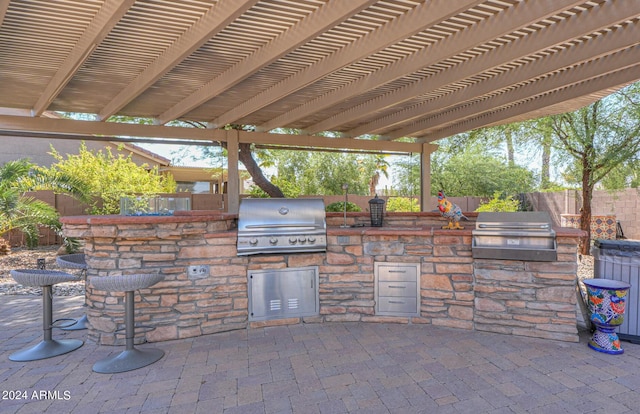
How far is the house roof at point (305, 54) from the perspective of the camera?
10.0 ft

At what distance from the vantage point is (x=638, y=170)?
21.3 ft

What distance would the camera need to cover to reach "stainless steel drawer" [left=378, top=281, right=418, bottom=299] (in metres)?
3.55

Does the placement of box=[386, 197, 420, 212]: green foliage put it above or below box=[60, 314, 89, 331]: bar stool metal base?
above

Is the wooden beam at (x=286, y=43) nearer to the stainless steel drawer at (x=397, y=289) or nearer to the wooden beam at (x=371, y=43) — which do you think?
the wooden beam at (x=371, y=43)

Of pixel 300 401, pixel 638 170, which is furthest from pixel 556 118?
pixel 300 401

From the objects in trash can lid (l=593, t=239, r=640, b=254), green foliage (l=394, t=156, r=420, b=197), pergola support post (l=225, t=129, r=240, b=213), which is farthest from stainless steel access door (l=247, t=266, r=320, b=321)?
green foliage (l=394, t=156, r=420, b=197)

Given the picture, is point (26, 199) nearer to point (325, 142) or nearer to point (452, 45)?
point (325, 142)

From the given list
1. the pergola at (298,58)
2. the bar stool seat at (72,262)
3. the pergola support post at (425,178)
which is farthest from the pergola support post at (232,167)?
the pergola support post at (425,178)

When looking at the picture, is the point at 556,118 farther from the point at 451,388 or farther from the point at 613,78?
the point at 451,388

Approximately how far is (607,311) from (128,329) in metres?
3.79

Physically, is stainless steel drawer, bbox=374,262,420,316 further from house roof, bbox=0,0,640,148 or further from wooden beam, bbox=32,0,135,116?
wooden beam, bbox=32,0,135,116

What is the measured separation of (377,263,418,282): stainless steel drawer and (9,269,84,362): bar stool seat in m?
2.71

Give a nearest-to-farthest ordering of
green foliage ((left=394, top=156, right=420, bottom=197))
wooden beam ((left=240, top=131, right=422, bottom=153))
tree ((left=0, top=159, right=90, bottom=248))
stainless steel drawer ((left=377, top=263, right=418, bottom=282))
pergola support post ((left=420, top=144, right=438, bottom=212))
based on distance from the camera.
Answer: stainless steel drawer ((left=377, top=263, right=418, bottom=282)) < tree ((left=0, top=159, right=90, bottom=248)) < wooden beam ((left=240, top=131, right=422, bottom=153)) < pergola support post ((left=420, top=144, right=438, bottom=212)) < green foliage ((left=394, top=156, right=420, bottom=197))

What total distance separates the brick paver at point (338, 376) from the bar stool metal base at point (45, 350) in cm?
7
